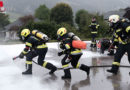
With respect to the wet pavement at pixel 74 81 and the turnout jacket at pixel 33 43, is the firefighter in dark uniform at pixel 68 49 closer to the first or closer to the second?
the wet pavement at pixel 74 81

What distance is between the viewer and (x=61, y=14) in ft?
205

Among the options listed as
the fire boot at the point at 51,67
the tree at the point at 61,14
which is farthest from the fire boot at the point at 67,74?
the tree at the point at 61,14

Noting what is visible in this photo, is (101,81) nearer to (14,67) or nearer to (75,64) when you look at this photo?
(75,64)

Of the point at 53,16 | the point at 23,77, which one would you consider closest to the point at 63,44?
the point at 23,77

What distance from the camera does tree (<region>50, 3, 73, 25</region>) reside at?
61681 mm

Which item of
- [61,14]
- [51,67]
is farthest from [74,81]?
[61,14]

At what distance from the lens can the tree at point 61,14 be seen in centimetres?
6168

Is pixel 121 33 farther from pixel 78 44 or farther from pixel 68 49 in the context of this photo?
pixel 68 49

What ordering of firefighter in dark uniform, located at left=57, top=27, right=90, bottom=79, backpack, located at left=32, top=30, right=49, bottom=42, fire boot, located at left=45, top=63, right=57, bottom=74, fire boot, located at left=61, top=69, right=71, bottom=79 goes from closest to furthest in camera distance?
firefighter in dark uniform, located at left=57, top=27, right=90, bottom=79, fire boot, located at left=61, top=69, right=71, bottom=79, backpack, located at left=32, top=30, right=49, bottom=42, fire boot, located at left=45, top=63, right=57, bottom=74

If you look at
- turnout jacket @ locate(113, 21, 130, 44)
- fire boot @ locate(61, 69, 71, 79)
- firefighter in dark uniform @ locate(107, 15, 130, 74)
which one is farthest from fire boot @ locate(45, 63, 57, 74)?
turnout jacket @ locate(113, 21, 130, 44)

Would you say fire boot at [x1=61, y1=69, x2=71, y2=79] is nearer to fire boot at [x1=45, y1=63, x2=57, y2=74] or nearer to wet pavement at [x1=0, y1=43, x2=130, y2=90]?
wet pavement at [x1=0, y1=43, x2=130, y2=90]

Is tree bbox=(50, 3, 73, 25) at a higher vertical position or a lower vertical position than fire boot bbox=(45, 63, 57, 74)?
higher

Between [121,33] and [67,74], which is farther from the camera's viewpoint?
[67,74]

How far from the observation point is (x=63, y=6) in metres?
64.7
